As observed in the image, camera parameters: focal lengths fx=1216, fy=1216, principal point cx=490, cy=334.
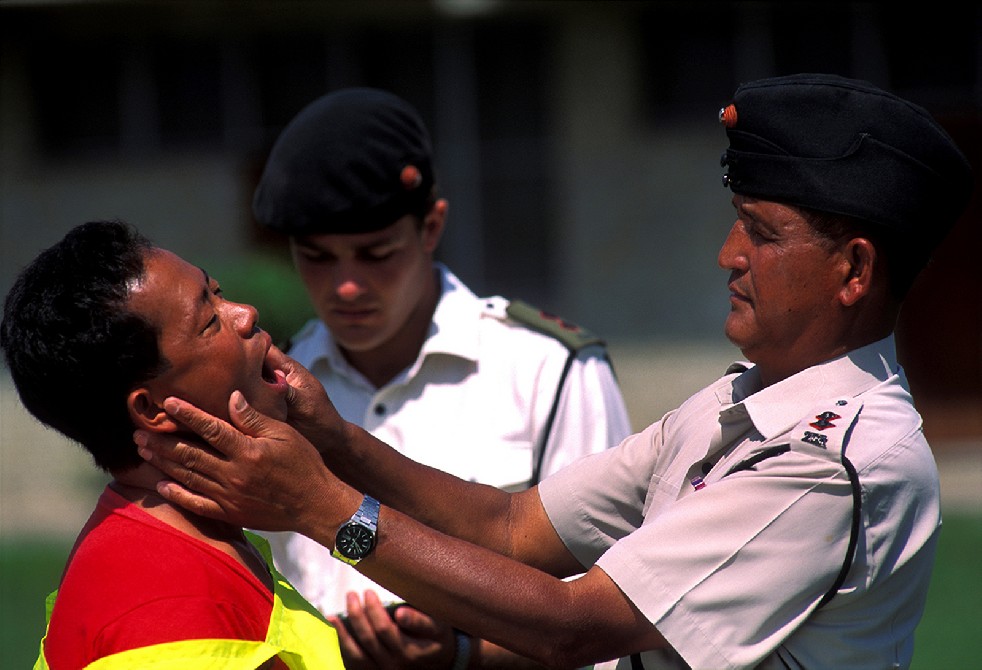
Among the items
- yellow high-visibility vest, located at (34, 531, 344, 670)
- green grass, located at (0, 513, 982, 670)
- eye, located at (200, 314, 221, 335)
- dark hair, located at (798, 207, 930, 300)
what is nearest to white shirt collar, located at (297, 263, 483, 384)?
yellow high-visibility vest, located at (34, 531, 344, 670)

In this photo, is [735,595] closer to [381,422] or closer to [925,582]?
[925,582]

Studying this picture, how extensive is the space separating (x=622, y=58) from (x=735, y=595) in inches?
324

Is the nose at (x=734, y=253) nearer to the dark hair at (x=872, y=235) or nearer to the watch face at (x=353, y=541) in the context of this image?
Answer: the dark hair at (x=872, y=235)

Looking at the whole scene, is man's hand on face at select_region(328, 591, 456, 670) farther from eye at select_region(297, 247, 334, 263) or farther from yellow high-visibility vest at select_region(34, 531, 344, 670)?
eye at select_region(297, 247, 334, 263)

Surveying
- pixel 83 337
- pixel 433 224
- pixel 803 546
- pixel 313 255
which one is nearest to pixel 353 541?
pixel 83 337

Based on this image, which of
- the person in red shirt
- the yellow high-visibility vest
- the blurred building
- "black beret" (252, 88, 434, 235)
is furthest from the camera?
the blurred building

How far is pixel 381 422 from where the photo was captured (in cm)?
312

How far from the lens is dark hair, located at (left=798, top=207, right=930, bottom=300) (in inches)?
87.2

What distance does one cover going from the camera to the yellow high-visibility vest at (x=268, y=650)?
76.0 inches

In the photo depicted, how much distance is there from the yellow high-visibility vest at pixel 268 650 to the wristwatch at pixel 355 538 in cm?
17

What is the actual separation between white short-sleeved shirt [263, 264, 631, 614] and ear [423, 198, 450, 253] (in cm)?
15

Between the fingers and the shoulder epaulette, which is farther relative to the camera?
the shoulder epaulette

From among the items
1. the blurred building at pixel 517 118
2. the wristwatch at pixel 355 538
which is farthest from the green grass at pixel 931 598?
the wristwatch at pixel 355 538

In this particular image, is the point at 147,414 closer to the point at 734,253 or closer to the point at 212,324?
the point at 212,324
